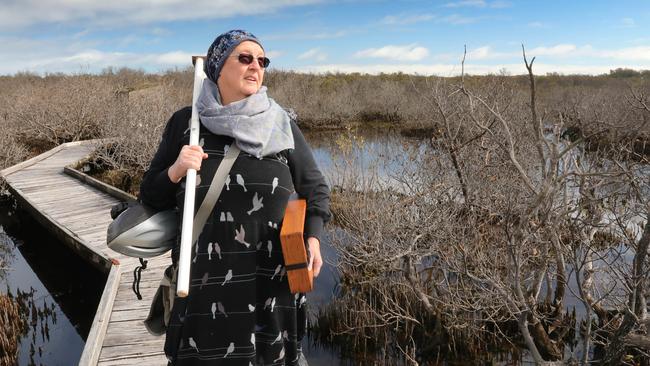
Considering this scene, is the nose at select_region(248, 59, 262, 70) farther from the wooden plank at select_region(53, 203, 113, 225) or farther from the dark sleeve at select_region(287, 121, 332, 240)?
the wooden plank at select_region(53, 203, 113, 225)

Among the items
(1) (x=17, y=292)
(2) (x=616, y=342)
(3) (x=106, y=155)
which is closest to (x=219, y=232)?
(2) (x=616, y=342)

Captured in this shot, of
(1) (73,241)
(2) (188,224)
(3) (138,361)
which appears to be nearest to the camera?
(2) (188,224)

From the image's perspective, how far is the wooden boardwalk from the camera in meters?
4.46

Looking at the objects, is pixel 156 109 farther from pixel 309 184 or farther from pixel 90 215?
pixel 309 184

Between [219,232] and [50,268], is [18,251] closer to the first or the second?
[50,268]

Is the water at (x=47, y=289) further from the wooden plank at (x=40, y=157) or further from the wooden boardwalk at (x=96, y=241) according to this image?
the wooden plank at (x=40, y=157)

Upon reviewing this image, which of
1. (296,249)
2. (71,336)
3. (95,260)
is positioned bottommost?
(71,336)

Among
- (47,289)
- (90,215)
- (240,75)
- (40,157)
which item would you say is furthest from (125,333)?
(40,157)

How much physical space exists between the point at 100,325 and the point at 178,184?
123 inches

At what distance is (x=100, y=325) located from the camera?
15.5 feet

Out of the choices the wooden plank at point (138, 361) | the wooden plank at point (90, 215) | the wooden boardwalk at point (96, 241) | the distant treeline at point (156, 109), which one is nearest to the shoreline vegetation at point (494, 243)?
the distant treeline at point (156, 109)

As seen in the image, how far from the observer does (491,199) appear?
7.55 meters

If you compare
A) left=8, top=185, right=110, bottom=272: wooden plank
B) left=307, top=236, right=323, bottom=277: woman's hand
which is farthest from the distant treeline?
left=8, top=185, right=110, bottom=272: wooden plank

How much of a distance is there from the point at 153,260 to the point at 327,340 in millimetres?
2356
